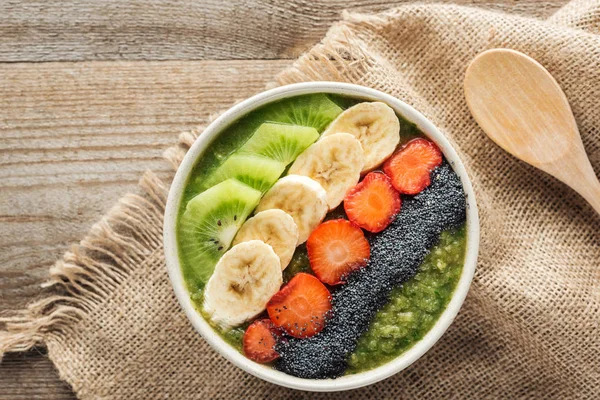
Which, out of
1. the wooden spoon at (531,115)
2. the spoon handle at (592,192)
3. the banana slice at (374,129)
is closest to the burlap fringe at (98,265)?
the banana slice at (374,129)

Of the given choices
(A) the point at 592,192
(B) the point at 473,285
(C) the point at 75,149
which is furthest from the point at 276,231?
(A) the point at 592,192

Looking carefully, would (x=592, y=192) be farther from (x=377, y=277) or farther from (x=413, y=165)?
(x=377, y=277)

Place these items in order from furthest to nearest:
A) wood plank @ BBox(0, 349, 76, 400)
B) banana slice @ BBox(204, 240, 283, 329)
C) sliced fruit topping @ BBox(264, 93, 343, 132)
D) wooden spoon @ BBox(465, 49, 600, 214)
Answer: wood plank @ BBox(0, 349, 76, 400)
wooden spoon @ BBox(465, 49, 600, 214)
sliced fruit topping @ BBox(264, 93, 343, 132)
banana slice @ BBox(204, 240, 283, 329)

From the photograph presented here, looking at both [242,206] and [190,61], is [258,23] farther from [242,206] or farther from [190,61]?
[242,206]

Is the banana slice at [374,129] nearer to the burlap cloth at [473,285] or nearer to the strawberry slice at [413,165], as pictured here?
the strawberry slice at [413,165]

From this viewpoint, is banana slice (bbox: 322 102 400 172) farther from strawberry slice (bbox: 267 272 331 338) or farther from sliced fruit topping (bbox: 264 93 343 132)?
strawberry slice (bbox: 267 272 331 338)

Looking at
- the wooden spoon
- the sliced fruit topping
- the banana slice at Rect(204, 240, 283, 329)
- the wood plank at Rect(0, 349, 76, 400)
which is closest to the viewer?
the banana slice at Rect(204, 240, 283, 329)

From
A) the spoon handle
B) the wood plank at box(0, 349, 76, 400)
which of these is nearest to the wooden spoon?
the spoon handle
